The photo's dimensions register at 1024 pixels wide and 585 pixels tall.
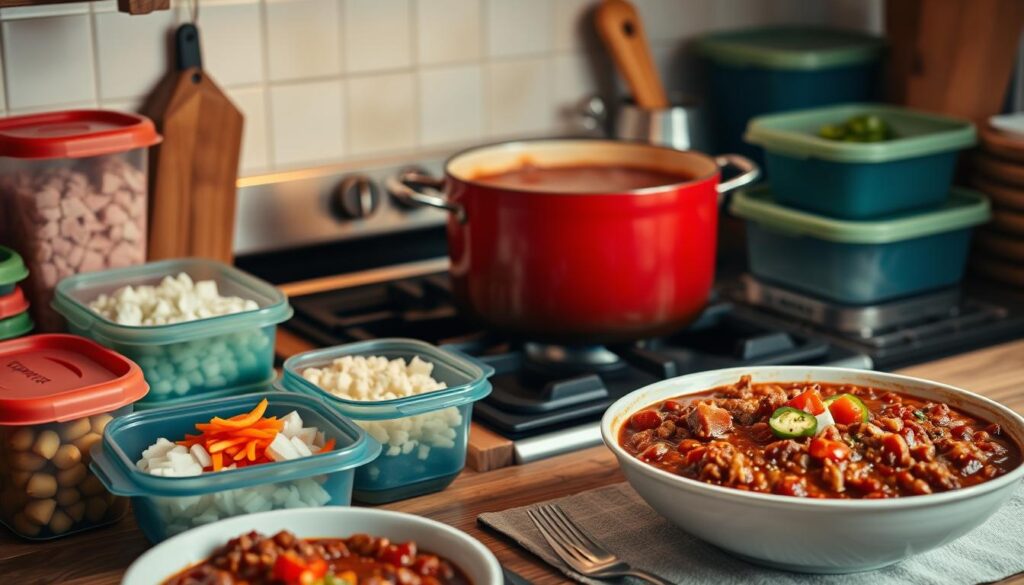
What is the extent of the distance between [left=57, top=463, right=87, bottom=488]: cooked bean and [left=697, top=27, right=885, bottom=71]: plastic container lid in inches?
48.9

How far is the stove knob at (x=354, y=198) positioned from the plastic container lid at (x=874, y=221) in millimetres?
514

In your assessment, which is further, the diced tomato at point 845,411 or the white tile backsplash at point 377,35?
the white tile backsplash at point 377,35

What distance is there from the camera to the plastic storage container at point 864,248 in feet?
5.74

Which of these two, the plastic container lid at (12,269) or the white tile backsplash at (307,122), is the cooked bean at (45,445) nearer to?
the plastic container lid at (12,269)

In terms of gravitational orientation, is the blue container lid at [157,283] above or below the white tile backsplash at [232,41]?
below

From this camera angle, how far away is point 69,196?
1475 millimetres

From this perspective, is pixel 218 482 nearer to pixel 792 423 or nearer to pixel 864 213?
pixel 792 423

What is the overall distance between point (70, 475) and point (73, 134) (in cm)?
44

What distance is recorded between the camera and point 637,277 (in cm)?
151

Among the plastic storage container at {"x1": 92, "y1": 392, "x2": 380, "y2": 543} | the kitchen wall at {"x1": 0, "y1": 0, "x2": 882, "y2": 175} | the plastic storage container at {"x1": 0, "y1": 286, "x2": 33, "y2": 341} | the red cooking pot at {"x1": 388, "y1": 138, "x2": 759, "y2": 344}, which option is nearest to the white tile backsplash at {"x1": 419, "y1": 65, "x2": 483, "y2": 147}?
the kitchen wall at {"x1": 0, "y1": 0, "x2": 882, "y2": 175}

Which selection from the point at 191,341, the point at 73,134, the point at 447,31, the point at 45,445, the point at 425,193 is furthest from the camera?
the point at 447,31

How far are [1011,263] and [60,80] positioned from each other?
4.30 feet

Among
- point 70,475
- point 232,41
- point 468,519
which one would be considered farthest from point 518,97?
point 70,475

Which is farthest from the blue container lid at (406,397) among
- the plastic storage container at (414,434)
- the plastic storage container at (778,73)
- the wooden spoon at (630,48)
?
the plastic storage container at (778,73)
